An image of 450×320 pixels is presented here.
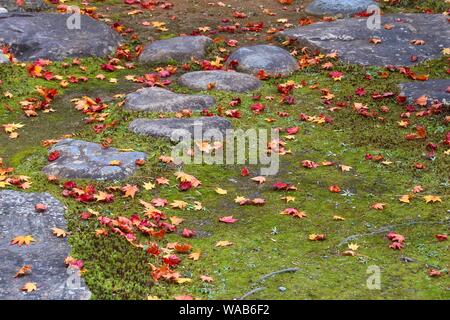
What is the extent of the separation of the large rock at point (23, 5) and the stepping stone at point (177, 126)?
5.89 meters

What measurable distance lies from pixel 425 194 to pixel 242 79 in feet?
13.5

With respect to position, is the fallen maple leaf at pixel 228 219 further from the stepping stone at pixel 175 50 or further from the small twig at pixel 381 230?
the stepping stone at pixel 175 50

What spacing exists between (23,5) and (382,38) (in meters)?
7.08

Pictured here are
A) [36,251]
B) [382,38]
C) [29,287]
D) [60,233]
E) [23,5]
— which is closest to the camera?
[29,287]

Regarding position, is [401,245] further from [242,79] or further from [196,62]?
[196,62]

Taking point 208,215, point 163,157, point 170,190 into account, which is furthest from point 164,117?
point 208,215

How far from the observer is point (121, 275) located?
601 centimetres

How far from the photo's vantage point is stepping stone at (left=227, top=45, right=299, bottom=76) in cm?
1155

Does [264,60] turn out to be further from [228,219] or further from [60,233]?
[60,233]

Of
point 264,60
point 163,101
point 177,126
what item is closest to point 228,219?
point 177,126

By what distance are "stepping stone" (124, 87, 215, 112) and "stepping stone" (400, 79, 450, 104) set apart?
296 cm

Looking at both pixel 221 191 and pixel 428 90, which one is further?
pixel 428 90

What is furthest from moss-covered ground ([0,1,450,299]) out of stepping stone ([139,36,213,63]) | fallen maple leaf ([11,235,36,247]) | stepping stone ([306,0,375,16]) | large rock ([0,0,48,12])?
stepping stone ([306,0,375,16])

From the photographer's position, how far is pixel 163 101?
995 cm
